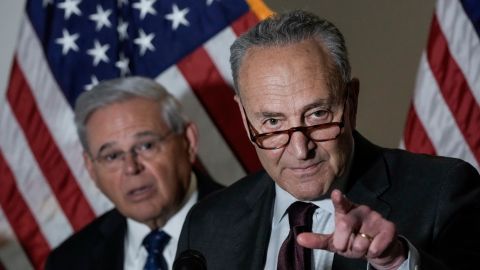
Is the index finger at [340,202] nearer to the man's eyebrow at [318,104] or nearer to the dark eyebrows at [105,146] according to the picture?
the man's eyebrow at [318,104]

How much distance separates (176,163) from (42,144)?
2.21ft

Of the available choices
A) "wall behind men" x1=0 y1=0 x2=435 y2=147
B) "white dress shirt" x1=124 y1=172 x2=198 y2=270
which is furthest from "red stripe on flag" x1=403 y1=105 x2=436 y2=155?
"white dress shirt" x1=124 y1=172 x2=198 y2=270

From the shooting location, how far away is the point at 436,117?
301 centimetres

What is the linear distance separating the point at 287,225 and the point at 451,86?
1.29 m

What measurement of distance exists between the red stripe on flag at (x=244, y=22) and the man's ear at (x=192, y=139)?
0.44 m

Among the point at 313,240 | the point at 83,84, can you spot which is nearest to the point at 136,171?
the point at 83,84

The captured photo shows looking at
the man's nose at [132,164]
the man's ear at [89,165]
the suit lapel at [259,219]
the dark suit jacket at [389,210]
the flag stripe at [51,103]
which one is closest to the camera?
the dark suit jacket at [389,210]

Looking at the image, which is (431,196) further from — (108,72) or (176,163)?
(108,72)

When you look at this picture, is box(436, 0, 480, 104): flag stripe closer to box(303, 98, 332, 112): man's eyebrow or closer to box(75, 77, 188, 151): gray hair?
box(75, 77, 188, 151): gray hair

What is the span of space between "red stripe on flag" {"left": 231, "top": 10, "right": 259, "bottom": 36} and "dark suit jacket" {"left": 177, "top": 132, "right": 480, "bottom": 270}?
4.65 feet

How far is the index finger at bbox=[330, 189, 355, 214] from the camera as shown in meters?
1.37

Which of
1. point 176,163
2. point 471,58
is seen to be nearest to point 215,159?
point 176,163

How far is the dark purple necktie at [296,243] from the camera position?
178cm

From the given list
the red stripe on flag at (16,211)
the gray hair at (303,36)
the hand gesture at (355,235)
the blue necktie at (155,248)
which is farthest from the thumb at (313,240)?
the red stripe on flag at (16,211)
